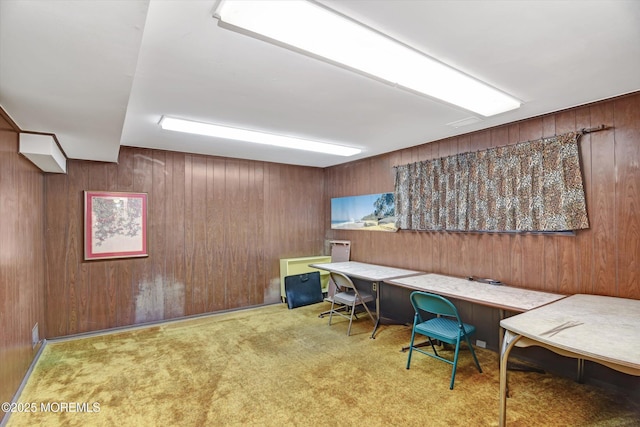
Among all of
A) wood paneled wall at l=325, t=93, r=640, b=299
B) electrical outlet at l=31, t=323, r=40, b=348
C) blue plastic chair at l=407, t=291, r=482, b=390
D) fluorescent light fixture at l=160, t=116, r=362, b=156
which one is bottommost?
electrical outlet at l=31, t=323, r=40, b=348

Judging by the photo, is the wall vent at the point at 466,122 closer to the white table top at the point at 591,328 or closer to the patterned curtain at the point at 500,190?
the patterned curtain at the point at 500,190

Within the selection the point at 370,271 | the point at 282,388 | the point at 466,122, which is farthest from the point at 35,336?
the point at 466,122

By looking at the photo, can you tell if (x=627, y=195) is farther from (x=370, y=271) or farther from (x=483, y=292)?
(x=370, y=271)

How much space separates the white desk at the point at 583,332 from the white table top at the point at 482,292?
0.21 m

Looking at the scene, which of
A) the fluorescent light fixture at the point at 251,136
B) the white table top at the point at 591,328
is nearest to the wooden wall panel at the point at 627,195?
the white table top at the point at 591,328

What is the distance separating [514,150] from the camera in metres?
3.20

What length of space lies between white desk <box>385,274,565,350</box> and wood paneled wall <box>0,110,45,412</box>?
3.43 metres

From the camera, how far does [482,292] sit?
9.77 ft

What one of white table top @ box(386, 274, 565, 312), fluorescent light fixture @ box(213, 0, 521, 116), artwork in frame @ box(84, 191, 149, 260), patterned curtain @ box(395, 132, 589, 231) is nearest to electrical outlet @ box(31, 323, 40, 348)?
artwork in frame @ box(84, 191, 149, 260)

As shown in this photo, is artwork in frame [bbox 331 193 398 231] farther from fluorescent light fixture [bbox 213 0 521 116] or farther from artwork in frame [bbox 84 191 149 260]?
artwork in frame [bbox 84 191 149 260]

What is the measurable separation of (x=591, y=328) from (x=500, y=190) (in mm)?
1765

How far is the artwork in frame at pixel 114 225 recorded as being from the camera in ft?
12.9

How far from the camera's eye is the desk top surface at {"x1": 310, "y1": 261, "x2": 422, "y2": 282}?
3.84 meters

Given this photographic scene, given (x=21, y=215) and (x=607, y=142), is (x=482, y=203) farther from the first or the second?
(x=21, y=215)
